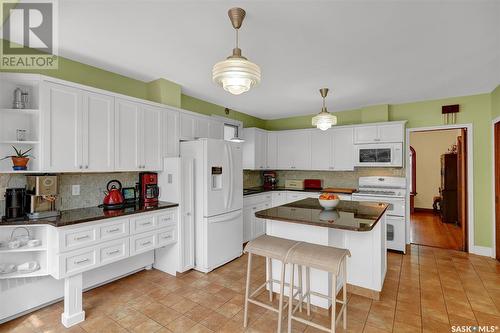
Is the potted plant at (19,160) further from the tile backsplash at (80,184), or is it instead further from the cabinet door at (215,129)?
the cabinet door at (215,129)

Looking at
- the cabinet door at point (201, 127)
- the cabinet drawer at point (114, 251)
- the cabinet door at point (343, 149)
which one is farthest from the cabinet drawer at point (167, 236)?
the cabinet door at point (343, 149)

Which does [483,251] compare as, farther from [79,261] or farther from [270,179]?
[79,261]

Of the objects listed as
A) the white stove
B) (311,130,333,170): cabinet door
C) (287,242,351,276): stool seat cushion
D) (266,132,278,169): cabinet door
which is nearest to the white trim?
the white stove

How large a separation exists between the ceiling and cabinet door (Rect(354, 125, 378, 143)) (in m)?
0.96

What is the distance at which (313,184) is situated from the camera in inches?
215

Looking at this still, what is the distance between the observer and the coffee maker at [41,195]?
239cm

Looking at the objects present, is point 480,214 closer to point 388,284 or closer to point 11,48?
point 388,284

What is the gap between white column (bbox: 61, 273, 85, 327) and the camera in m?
2.27

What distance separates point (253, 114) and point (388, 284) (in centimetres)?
411

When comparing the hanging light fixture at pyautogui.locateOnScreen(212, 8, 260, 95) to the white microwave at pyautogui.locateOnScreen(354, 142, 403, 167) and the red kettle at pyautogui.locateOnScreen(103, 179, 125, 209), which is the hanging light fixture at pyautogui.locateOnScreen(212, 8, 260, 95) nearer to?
the red kettle at pyautogui.locateOnScreen(103, 179, 125, 209)

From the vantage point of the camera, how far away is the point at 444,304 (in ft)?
8.45

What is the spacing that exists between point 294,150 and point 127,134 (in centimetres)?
355

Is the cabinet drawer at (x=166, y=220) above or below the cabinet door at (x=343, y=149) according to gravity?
below

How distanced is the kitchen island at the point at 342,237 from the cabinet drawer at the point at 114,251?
1.50m
